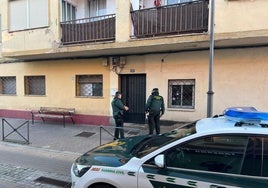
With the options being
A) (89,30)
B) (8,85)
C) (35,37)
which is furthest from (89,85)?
(8,85)

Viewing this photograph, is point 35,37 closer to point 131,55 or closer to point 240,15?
point 131,55

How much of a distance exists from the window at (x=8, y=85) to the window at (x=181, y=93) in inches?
336

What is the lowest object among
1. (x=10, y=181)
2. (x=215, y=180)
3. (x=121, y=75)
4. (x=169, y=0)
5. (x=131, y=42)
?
(x=10, y=181)

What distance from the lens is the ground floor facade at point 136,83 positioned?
7.71 metres

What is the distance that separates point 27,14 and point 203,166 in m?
10.6

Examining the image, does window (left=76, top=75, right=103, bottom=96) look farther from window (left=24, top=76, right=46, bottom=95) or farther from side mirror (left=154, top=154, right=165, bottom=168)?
side mirror (left=154, top=154, right=165, bottom=168)

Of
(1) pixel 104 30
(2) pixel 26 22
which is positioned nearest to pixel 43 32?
(2) pixel 26 22

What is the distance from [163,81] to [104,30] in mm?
3080

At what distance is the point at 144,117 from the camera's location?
9648 mm

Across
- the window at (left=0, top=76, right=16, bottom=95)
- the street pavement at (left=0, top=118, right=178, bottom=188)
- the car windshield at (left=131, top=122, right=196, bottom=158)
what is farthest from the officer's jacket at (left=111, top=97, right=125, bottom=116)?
the window at (left=0, top=76, right=16, bottom=95)

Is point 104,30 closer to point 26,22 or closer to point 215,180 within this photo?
point 26,22

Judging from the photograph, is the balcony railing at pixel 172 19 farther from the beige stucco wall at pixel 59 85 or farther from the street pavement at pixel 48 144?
the street pavement at pixel 48 144

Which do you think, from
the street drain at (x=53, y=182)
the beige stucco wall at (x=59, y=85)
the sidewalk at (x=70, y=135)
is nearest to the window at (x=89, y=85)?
the beige stucco wall at (x=59, y=85)

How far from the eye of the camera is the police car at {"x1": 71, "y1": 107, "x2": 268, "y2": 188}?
2430 mm
